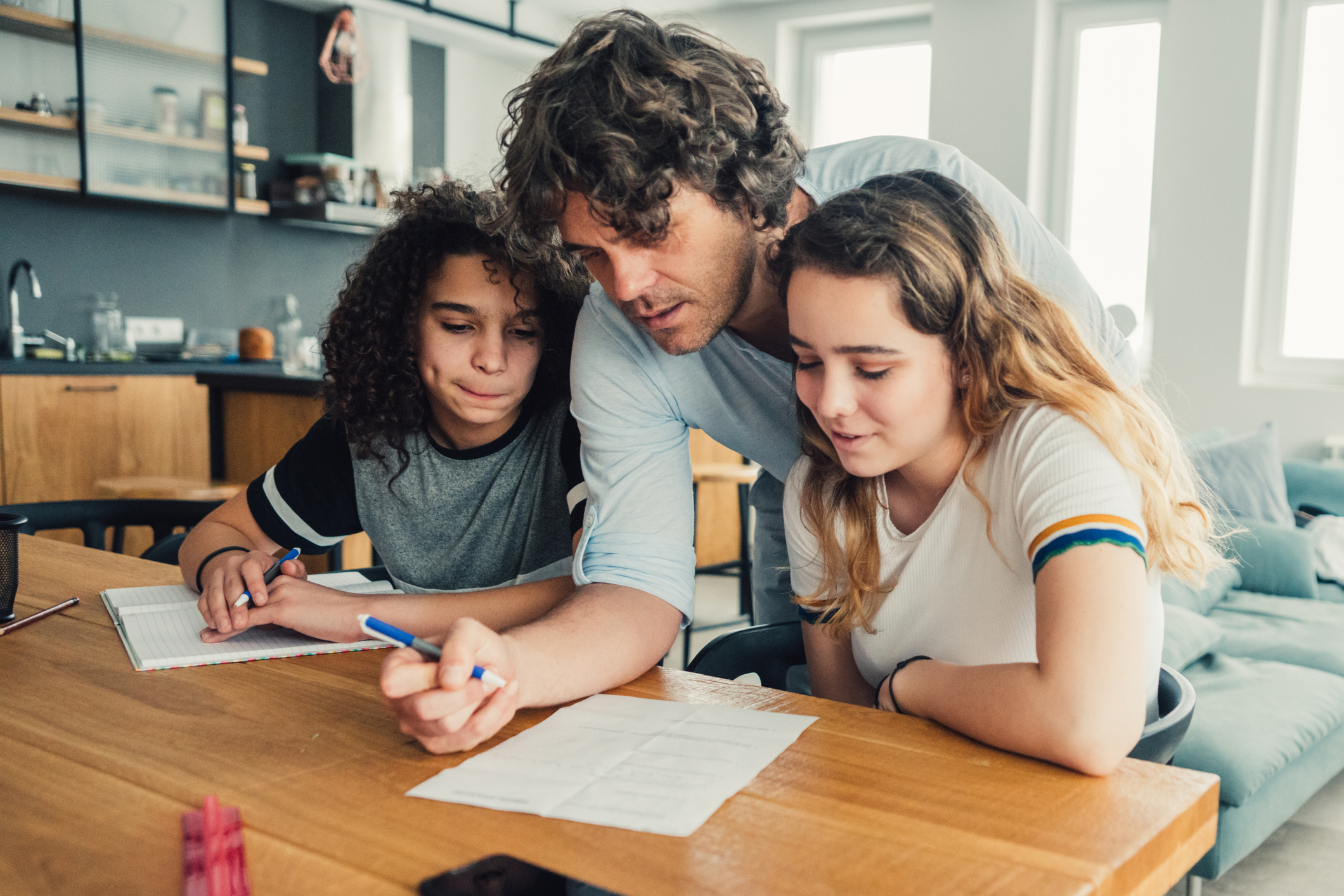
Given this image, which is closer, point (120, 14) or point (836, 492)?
point (836, 492)

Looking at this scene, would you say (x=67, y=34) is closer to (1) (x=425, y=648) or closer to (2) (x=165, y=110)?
(2) (x=165, y=110)

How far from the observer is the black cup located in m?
1.22

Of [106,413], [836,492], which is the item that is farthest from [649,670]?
[106,413]

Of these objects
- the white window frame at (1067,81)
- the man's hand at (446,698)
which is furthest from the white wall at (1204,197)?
the man's hand at (446,698)

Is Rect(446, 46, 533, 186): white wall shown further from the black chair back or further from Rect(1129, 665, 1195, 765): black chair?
Rect(1129, 665, 1195, 765): black chair

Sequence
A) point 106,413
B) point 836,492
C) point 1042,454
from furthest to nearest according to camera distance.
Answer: point 106,413
point 836,492
point 1042,454

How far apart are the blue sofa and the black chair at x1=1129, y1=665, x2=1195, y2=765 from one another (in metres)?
0.67

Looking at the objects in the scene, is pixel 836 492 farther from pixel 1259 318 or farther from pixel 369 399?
pixel 1259 318

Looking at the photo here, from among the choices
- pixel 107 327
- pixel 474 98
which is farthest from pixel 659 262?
pixel 474 98

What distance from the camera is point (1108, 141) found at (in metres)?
5.14

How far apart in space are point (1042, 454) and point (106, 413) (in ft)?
12.5

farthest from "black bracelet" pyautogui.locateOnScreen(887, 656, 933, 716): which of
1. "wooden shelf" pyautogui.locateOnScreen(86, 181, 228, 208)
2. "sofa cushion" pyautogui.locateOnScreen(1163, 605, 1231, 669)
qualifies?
"wooden shelf" pyautogui.locateOnScreen(86, 181, 228, 208)

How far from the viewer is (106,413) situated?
3.94 meters

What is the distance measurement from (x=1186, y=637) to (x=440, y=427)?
190 cm
